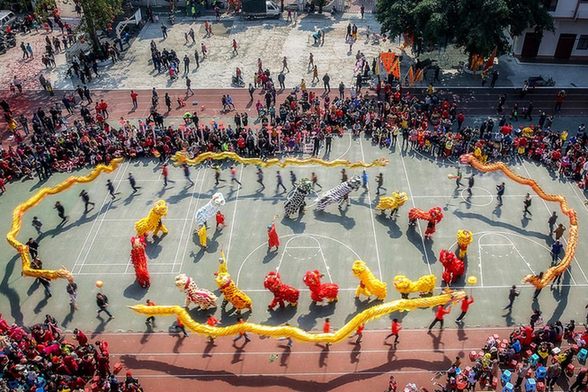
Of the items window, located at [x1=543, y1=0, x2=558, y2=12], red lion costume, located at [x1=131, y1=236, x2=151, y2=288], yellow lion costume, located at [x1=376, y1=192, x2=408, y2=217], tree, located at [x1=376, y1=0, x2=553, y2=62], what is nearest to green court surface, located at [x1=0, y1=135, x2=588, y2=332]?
red lion costume, located at [x1=131, y1=236, x2=151, y2=288]

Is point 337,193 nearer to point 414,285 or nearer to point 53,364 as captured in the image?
point 414,285

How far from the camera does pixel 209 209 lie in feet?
107

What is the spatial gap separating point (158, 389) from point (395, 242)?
49.5 ft

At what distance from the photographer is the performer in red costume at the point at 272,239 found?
101 ft

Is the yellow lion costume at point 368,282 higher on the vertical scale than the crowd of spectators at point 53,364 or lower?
higher

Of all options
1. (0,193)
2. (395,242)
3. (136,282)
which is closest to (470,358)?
(395,242)

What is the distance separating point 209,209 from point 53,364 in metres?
12.0

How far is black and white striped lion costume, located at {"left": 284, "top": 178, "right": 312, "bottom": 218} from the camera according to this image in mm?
33062

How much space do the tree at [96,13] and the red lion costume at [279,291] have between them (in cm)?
3472

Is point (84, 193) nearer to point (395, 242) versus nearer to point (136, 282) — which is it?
point (136, 282)

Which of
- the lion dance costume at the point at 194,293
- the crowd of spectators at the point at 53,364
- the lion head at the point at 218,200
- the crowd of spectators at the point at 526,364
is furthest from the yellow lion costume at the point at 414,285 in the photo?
the crowd of spectators at the point at 53,364

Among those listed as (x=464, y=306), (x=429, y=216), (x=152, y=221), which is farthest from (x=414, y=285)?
(x=152, y=221)

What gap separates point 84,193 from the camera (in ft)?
112

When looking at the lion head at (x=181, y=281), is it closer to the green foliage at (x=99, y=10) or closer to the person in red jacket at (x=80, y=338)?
the person in red jacket at (x=80, y=338)
